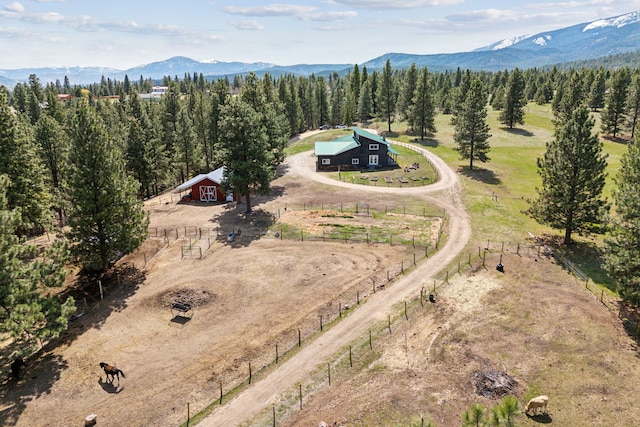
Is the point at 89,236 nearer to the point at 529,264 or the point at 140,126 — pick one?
the point at 140,126

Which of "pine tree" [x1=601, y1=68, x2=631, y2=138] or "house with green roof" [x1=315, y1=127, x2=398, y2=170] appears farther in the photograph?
"pine tree" [x1=601, y1=68, x2=631, y2=138]

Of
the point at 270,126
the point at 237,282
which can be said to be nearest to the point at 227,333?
the point at 237,282

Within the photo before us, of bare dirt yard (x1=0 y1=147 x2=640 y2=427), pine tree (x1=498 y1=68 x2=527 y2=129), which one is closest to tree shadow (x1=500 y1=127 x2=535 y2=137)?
pine tree (x1=498 y1=68 x2=527 y2=129)

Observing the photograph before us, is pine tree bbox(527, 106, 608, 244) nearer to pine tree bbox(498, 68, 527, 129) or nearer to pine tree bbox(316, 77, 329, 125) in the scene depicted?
pine tree bbox(498, 68, 527, 129)

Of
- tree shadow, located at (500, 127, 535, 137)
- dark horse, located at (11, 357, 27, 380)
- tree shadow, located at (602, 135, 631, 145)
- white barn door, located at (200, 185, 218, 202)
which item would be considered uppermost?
tree shadow, located at (500, 127, 535, 137)

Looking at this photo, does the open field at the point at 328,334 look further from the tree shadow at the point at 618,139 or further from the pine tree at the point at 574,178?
the tree shadow at the point at 618,139

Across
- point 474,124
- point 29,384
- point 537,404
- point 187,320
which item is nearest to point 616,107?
point 474,124
